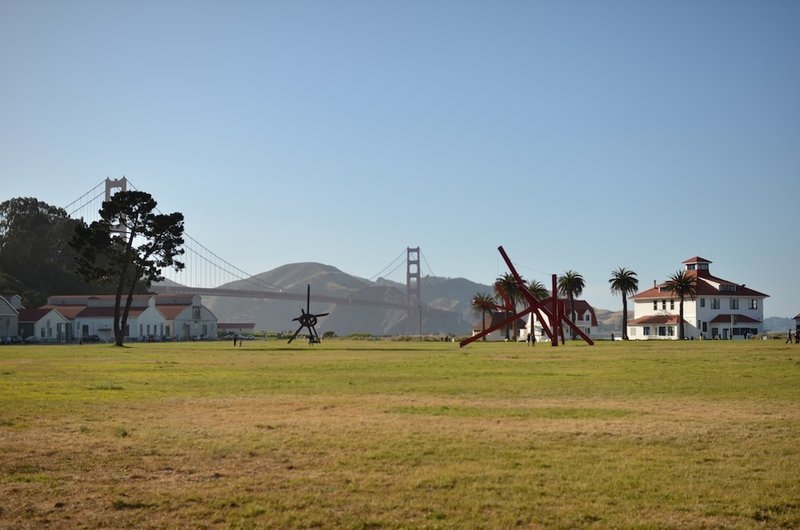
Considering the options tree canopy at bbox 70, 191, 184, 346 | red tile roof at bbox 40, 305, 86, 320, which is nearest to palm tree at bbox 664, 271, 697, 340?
tree canopy at bbox 70, 191, 184, 346

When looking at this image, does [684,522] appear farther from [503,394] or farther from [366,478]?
[503,394]

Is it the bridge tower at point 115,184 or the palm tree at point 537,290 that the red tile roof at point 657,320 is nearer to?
the palm tree at point 537,290

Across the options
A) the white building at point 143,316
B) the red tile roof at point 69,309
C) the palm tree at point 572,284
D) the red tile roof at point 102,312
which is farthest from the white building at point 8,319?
the palm tree at point 572,284

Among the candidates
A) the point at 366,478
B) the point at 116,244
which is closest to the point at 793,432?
the point at 366,478

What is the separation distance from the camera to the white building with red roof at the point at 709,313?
365 ft

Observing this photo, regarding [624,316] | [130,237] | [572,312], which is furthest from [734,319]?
[130,237]

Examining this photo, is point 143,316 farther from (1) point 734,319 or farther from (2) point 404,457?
(2) point 404,457

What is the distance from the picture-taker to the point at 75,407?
2197 cm

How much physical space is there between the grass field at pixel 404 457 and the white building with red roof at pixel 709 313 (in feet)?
292

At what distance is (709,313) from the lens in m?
112

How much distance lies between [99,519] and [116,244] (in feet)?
261

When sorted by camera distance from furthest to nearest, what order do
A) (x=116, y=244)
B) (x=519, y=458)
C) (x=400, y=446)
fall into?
(x=116, y=244) → (x=400, y=446) → (x=519, y=458)

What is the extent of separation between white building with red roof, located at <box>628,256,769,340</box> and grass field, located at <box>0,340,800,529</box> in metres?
89.1

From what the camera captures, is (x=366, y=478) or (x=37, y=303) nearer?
(x=366, y=478)
